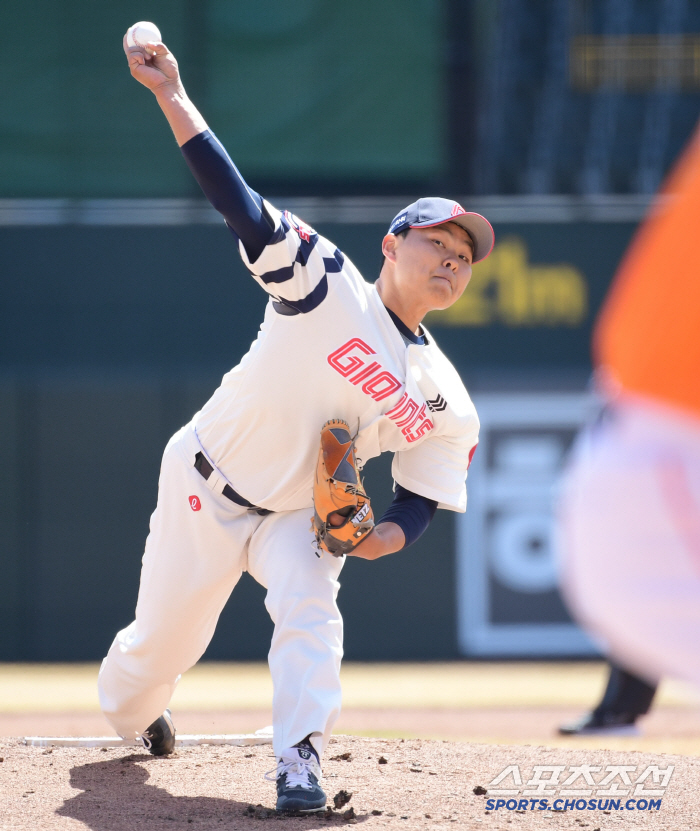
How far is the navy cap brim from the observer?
287 cm

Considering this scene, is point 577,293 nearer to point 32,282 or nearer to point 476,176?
point 476,176

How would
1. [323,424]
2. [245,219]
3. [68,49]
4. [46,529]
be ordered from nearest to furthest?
[245,219], [323,424], [46,529], [68,49]

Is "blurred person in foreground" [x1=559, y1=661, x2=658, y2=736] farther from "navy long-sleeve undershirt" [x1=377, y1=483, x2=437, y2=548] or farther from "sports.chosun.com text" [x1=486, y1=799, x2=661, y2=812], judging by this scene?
A: "navy long-sleeve undershirt" [x1=377, y1=483, x2=437, y2=548]

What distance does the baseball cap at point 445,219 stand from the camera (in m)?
2.87

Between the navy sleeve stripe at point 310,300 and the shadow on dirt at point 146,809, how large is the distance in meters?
1.30

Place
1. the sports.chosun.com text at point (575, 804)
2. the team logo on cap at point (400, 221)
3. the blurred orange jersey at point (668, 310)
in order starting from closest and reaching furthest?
the blurred orange jersey at point (668, 310) → the team logo on cap at point (400, 221) → the sports.chosun.com text at point (575, 804)

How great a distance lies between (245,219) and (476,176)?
6.95 metres

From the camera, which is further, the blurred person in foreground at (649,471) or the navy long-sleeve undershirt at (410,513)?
the navy long-sleeve undershirt at (410,513)

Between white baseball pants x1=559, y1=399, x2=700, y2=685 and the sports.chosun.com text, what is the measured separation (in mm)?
1903

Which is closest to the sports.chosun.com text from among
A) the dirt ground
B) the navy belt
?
the dirt ground

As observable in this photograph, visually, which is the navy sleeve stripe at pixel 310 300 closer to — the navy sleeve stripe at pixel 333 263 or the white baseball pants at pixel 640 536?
the navy sleeve stripe at pixel 333 263

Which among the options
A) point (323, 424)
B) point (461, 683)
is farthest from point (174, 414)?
point (323, 424)

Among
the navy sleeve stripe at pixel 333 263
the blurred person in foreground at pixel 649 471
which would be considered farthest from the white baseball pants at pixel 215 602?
the blurred person in foreground at pixel 649 471

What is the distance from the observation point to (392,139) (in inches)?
361
